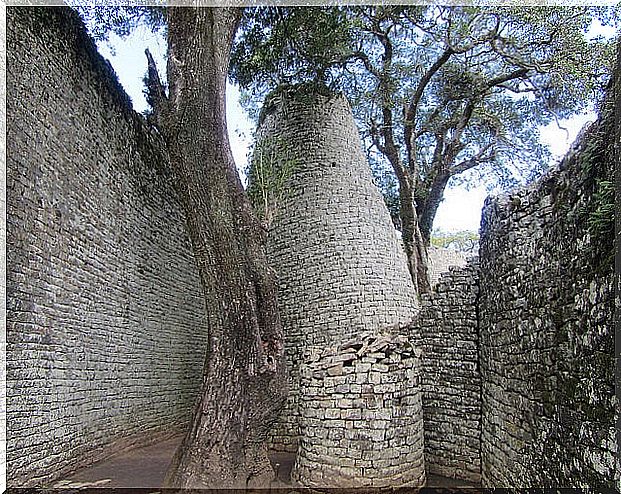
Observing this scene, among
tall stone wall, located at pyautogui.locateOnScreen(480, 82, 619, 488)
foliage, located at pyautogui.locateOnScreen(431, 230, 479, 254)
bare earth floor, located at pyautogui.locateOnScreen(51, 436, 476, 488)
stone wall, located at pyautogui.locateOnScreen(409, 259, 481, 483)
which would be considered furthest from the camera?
foliage, located at pyautogui.locateOnScreen(431, 230, 479, 254)

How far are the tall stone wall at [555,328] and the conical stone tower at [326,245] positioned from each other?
358 centimetres

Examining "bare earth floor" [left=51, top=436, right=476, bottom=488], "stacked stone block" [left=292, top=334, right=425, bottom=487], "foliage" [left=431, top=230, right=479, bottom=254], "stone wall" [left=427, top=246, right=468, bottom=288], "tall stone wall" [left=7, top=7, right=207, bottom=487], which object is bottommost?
"bare earth floor" [left=51, top=436, right=476, bottom=488]

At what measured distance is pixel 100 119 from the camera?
8.25 metres

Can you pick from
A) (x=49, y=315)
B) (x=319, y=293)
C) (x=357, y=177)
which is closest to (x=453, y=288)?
(x=319, y=293)

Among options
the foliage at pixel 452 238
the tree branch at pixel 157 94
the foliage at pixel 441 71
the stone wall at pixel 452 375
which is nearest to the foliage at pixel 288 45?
the foliage at pixel 441 71

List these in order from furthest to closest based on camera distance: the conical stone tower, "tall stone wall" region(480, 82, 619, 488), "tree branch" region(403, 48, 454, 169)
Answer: "tree branch" region(403, 48, 454, 169) → the conical stone tower → "tall stone wall" region(480, 82, 619, 488)

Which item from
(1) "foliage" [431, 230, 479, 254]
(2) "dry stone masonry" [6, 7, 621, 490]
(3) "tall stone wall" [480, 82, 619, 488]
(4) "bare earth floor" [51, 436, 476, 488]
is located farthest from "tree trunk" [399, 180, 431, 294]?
(1) "foliage" [431, 230, 479, 254]

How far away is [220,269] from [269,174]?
2818 millimetres

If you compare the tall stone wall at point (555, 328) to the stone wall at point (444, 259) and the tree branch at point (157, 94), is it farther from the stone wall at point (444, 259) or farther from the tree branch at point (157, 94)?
the stone wall at point (444, 259)

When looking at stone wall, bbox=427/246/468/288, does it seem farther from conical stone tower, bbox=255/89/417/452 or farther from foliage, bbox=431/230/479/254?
foliage, bbox=431/230/479/254

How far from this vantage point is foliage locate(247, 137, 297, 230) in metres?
9.09

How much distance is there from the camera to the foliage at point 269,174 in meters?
9.09

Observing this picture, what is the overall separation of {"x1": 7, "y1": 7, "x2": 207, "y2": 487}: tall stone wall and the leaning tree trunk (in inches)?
50.6

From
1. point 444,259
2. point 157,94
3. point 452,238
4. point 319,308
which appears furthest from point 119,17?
point 452,238
